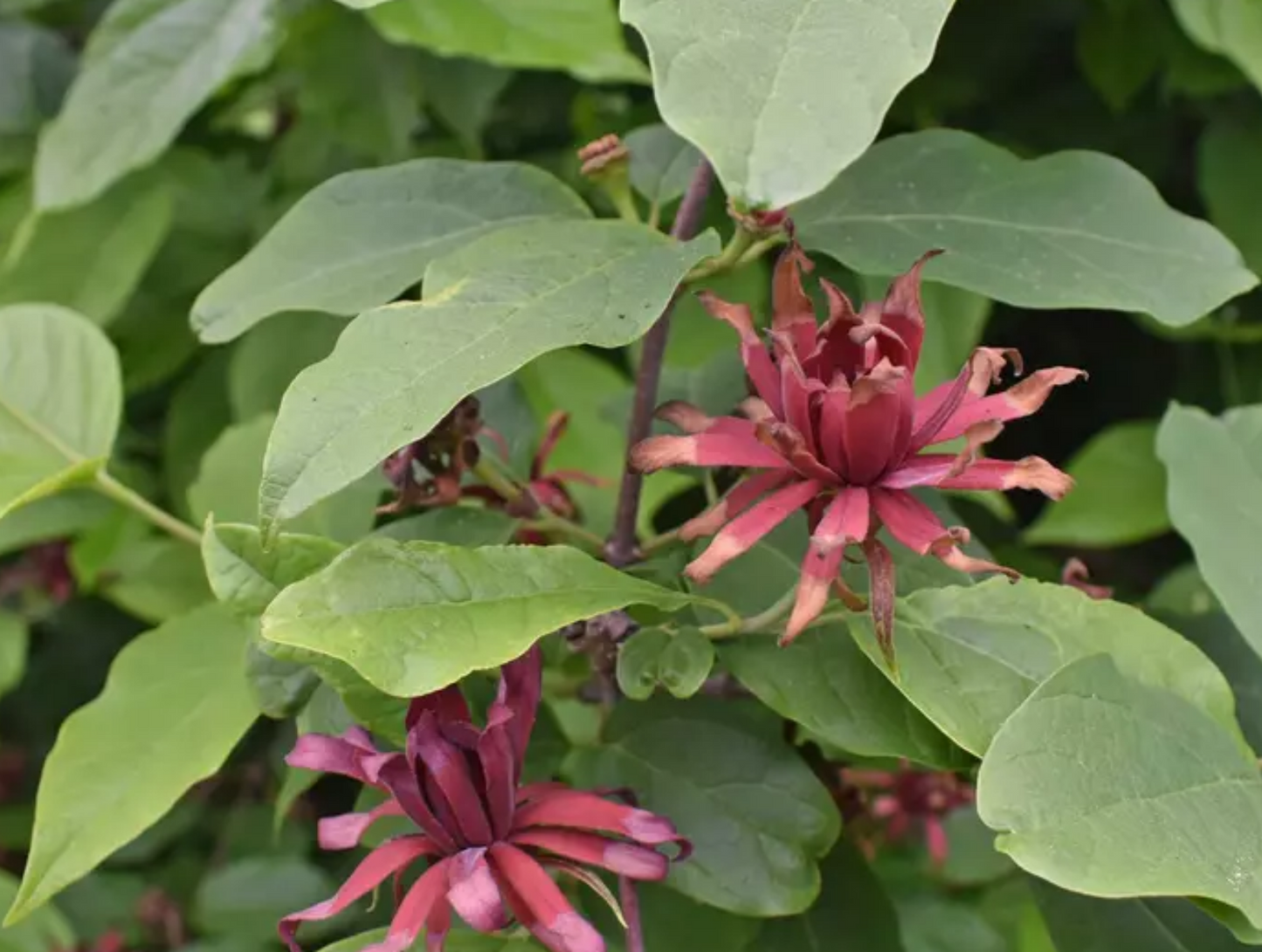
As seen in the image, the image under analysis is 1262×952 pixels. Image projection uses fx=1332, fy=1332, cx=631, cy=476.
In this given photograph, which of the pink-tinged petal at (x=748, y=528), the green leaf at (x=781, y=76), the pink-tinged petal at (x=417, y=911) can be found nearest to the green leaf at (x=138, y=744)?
the pink-tinged petal at (x=417, y=911)

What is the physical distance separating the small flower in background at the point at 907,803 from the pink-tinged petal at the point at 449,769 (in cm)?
37

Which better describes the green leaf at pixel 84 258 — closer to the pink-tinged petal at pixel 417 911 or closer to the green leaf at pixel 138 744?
the green leaf at pixel 138 744

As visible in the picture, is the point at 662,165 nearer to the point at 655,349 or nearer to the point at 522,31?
the point at 655,349

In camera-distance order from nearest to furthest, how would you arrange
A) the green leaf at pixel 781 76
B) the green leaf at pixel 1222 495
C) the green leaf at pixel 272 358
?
the green leaf at pixel 781 76 < the green leaf at pixel 1222 495 < the green leaf at pixel 272 358

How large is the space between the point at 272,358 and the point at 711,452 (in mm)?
578

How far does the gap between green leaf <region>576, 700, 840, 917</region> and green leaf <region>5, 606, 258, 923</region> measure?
0.18 meters

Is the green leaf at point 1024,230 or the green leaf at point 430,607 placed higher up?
the green leaf at point 1024,230

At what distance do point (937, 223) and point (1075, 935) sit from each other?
13.3 inches

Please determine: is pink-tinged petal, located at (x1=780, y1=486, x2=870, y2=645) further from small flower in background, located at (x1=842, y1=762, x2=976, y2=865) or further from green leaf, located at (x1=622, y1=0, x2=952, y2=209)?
small flower in background, located at (x1=842, y1=762, x2=976, y2=865)

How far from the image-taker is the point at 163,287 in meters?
1.17

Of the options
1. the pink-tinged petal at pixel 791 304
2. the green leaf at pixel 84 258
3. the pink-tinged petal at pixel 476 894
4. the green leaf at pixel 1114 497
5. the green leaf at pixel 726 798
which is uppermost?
the pink-tinged petal at pixel 791 304

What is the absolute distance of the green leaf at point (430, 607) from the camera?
46cm

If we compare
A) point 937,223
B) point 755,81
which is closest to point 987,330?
point 937,223

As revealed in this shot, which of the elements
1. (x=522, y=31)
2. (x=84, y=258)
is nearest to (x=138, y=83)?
(x=84, y=258)
